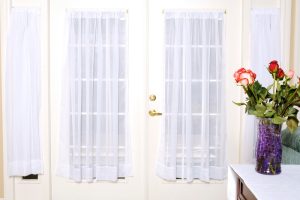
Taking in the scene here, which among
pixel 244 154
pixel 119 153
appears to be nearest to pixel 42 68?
pixel 119 153

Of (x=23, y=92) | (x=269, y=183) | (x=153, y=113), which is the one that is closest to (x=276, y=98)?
(x=269, y=183)

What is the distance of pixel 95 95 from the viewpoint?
2.93 metres

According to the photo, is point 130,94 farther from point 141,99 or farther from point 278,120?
point 278,120

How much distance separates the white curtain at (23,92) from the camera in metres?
2.89

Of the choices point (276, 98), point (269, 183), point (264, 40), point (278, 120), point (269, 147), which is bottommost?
point (269, 183)

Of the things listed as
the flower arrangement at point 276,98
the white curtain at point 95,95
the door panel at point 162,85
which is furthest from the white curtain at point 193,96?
the flower arrangement at point 276,98

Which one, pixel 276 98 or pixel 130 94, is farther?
pixel 130 94

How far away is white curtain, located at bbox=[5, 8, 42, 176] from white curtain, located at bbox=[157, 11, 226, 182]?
44.6 inches

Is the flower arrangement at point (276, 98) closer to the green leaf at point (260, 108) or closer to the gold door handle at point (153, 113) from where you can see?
the green leaf at point (260, 108)

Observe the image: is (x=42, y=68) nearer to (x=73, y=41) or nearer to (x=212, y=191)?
(x=73, y=41)

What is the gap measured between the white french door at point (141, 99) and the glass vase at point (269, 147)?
4.32 feet

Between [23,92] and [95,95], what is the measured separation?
0.63 metres

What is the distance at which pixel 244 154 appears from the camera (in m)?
2.94

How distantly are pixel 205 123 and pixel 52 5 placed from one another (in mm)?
1701
